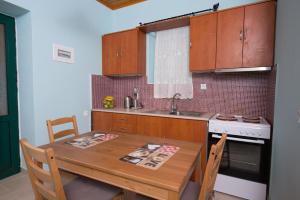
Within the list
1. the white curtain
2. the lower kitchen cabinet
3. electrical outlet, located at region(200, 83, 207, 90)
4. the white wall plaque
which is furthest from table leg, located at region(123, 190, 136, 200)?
the white wall plaque

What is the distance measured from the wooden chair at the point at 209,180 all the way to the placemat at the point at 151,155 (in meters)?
0.27

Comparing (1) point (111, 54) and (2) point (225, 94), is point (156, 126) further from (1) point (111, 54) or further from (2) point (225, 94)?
(1) point (111, 54)

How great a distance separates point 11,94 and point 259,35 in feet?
10.7

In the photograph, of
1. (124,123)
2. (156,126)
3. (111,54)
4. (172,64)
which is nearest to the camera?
(156,126)

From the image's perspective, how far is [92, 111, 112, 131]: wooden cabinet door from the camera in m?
2.75

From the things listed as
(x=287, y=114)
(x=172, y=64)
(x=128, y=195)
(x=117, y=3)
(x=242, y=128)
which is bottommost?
(x=128, y=195)

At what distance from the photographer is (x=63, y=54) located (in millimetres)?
2424

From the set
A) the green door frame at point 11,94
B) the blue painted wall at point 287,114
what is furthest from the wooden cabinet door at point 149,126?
the green door frame at point 11,94

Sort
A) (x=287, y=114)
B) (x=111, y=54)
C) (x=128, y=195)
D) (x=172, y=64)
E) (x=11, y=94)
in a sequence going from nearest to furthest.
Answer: (x=287, y=114) → (x=128, y=195) → (x=11, y=94) → (x=172, y=64) → (x=111, y=54)

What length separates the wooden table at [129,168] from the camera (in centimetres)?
84

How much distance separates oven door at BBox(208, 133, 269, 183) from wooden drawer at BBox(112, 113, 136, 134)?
46.9 inches

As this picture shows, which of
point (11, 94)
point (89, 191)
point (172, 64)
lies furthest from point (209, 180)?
point (11, 94)

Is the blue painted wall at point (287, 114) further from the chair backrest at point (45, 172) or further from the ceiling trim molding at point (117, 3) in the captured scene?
the ceiling trim molding at point (117, 3)

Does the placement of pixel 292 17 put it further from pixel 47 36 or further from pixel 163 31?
pixel 47 36
